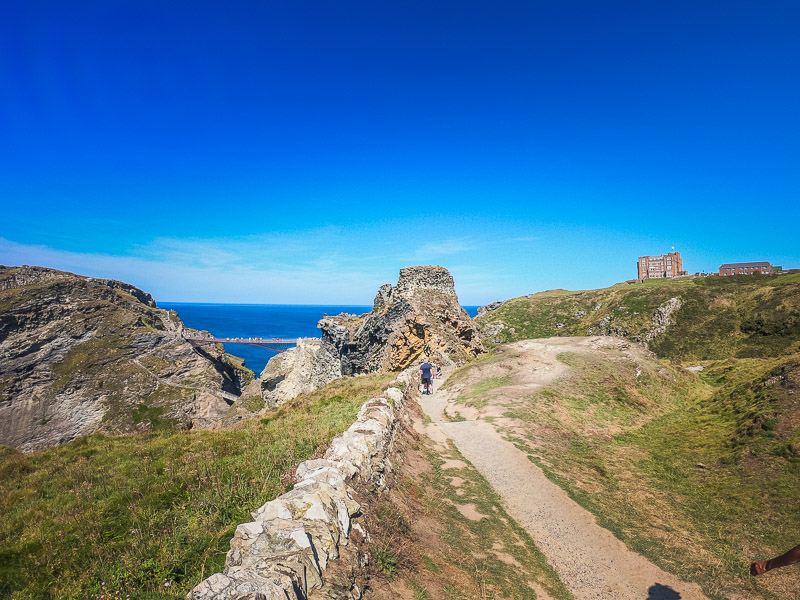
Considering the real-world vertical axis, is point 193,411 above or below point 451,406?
below

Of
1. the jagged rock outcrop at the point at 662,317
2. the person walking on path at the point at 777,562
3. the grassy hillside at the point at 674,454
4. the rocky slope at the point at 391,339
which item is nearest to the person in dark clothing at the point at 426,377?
the grassy hillside at the point at 674,454

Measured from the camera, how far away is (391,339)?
38.6 meters

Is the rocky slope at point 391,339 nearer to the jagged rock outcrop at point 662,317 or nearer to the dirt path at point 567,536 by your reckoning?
the dirt path at point 567,536

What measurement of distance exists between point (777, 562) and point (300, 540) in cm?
595

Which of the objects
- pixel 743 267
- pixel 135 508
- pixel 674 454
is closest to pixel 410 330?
pixel 674 454

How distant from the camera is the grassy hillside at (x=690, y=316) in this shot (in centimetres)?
5491

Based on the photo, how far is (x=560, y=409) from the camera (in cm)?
2058

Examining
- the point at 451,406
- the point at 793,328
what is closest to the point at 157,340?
the point at 451,406

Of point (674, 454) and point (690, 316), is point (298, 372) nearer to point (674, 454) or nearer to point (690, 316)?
point (674, 454)

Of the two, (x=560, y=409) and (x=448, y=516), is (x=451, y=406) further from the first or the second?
(x=448, y=516)

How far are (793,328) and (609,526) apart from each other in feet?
219

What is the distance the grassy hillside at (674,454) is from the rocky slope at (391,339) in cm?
1089

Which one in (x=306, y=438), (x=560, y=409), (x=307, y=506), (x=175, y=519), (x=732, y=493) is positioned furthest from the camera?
(x=560, y=409)

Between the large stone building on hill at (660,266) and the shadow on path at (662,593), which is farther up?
the large stone building on hill at (660,266)
